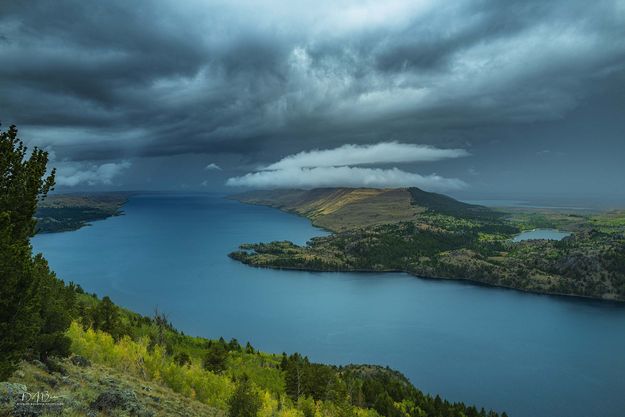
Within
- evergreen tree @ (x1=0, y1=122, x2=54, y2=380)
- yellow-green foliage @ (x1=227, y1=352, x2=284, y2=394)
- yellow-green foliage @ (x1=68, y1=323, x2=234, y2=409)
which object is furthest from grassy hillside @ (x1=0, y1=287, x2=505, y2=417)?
evergreen tree @ (x1=0, y1=122, x2=54, y2=380)

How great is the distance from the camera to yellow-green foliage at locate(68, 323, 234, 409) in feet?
186

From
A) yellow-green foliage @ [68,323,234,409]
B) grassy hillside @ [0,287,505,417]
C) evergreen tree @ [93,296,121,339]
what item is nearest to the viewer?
grassy hillside @ [0,287,505,417]

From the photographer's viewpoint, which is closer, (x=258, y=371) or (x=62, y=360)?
(x=62, y=360)

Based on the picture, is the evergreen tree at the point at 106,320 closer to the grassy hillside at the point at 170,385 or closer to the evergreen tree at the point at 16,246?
the grassy hillside at the point at 170,385

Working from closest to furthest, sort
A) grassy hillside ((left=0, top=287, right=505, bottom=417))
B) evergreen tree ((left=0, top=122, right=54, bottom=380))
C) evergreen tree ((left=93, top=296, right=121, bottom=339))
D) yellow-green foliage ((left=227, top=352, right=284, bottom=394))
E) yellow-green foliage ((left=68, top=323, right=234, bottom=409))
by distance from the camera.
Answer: evergreen tree ((left=0, top=122, right=54, bottom=380))
grassy hillside ((left=0, top=287, right=505, bottom=417))
yellow-green foliage ((left=68, top=323, right=234, bottom=409))
evergreen tree ((left=93, top=296, right=121, bottom=339))
yellow-green foliage ((left=227, top=352, right=284, bottom=394))

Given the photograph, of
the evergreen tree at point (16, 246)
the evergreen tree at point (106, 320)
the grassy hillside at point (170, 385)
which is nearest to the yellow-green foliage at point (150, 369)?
the grassy hillside at point (170, 385)

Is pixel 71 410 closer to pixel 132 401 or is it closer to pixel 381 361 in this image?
pixel 132 401

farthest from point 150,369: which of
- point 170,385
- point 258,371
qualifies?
point 258,371

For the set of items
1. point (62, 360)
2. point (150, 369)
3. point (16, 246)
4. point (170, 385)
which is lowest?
point (170, 385)

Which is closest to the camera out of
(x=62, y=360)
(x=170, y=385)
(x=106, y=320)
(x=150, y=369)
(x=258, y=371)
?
(x=62, y=360)

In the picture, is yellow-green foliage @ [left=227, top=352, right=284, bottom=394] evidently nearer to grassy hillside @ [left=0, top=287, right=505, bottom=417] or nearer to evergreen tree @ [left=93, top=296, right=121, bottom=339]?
grassy hillside @ [left=0, top=287, right=505, bottom=417]

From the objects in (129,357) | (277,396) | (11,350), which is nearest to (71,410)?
(11,350)

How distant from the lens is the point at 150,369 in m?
62.1

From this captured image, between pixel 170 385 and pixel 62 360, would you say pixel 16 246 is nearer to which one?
pixel 62 360
